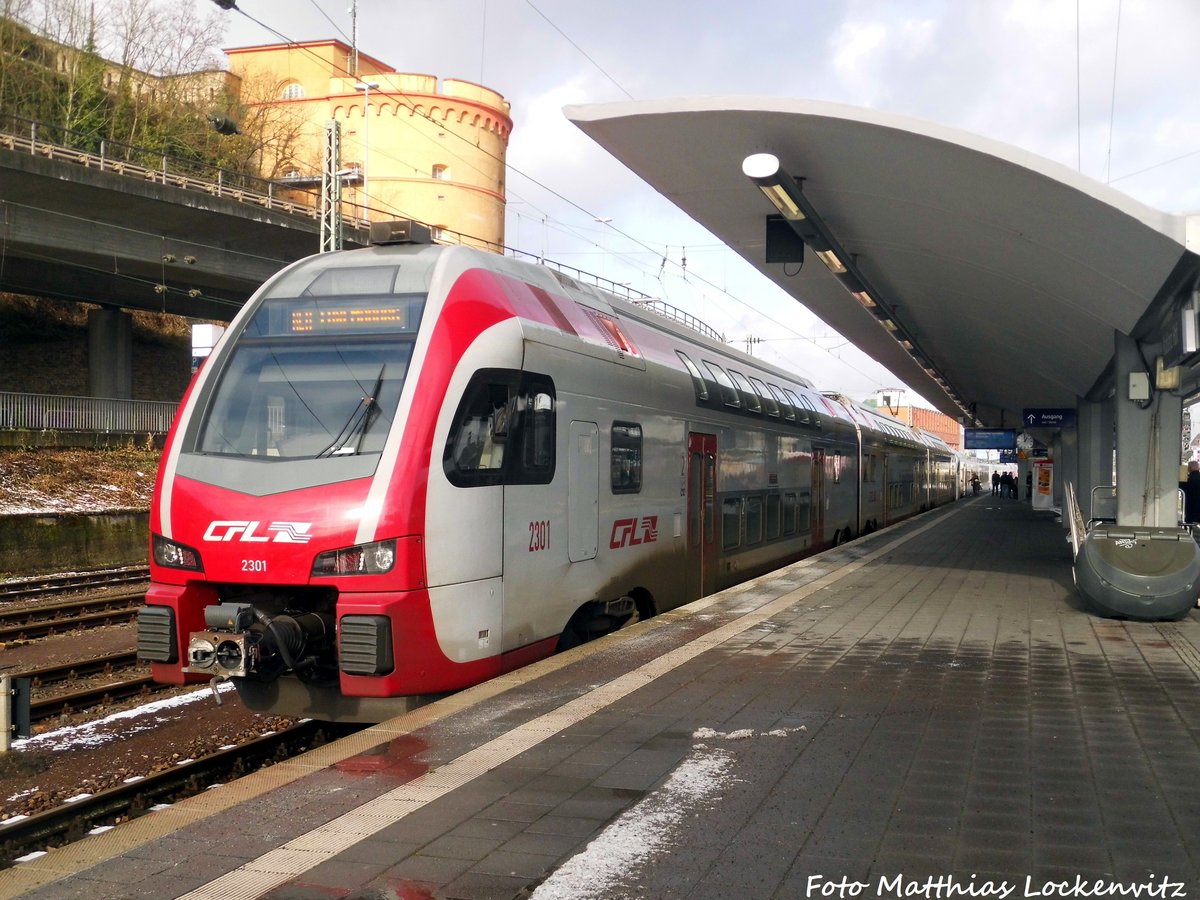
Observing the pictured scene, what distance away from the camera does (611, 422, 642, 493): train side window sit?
9.45 metres

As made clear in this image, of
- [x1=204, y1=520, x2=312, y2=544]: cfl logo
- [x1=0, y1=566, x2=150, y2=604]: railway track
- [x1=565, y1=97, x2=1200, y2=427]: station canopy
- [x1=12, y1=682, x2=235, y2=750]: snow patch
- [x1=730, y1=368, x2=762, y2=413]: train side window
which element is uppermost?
[x1=565, y1=97, x2=1200, y2=427]: station canopy

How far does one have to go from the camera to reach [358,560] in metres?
6.64

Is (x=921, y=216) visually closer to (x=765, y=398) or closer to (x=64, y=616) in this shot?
(x=765, y=398)

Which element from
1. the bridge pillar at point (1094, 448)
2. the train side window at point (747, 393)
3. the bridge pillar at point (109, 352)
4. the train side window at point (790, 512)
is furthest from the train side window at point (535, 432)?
the bridge pillar at point (109, 352)

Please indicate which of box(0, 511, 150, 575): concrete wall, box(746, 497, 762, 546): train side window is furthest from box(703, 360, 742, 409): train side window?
box(0, 511, 150, 575): concrete wall

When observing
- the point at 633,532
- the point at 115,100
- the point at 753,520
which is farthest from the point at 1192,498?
the point at 115,100

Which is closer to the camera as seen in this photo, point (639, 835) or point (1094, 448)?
point (639, 835)

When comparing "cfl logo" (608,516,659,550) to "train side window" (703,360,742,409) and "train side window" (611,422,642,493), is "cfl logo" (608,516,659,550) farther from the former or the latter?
"train side window" (703,360,742,409)

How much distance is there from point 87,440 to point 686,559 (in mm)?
19840

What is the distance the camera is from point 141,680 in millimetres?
9789

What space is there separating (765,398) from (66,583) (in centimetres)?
1095

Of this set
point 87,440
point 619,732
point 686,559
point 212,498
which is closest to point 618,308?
point 686,559

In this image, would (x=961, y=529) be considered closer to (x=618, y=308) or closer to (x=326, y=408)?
(x=618, y=308)

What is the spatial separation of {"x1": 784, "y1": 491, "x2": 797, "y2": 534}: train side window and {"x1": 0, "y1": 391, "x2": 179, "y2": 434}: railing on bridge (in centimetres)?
1753
